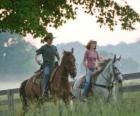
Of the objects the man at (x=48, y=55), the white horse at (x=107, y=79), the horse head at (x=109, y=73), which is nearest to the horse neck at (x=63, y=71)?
the man at (x=48, y=55)

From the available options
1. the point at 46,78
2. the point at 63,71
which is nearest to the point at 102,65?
the point at 63,71

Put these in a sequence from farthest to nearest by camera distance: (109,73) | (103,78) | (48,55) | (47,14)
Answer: (47,14)
(48,55)
(103,78)
(109,73)

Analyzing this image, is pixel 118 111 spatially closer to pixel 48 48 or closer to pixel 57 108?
pixel 57 108

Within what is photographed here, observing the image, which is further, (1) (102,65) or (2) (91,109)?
(1) (102,65)

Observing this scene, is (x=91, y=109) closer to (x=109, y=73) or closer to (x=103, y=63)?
(x=109, y=73)

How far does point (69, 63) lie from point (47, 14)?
9817 millimetres

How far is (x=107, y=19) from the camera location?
3095cm

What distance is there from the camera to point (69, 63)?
53.3 feet

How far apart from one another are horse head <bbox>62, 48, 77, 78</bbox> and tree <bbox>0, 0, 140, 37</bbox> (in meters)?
7.60

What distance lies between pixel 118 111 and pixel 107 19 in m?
23.7

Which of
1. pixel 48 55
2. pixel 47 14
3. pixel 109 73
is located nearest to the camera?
pixel 109 73

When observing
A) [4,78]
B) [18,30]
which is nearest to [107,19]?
[18,30]

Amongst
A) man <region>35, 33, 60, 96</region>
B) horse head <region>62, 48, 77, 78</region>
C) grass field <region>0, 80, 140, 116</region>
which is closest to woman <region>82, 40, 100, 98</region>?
horse head <region>62, 48, 77, 78</region>

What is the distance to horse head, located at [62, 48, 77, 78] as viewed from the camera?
16.0 m
